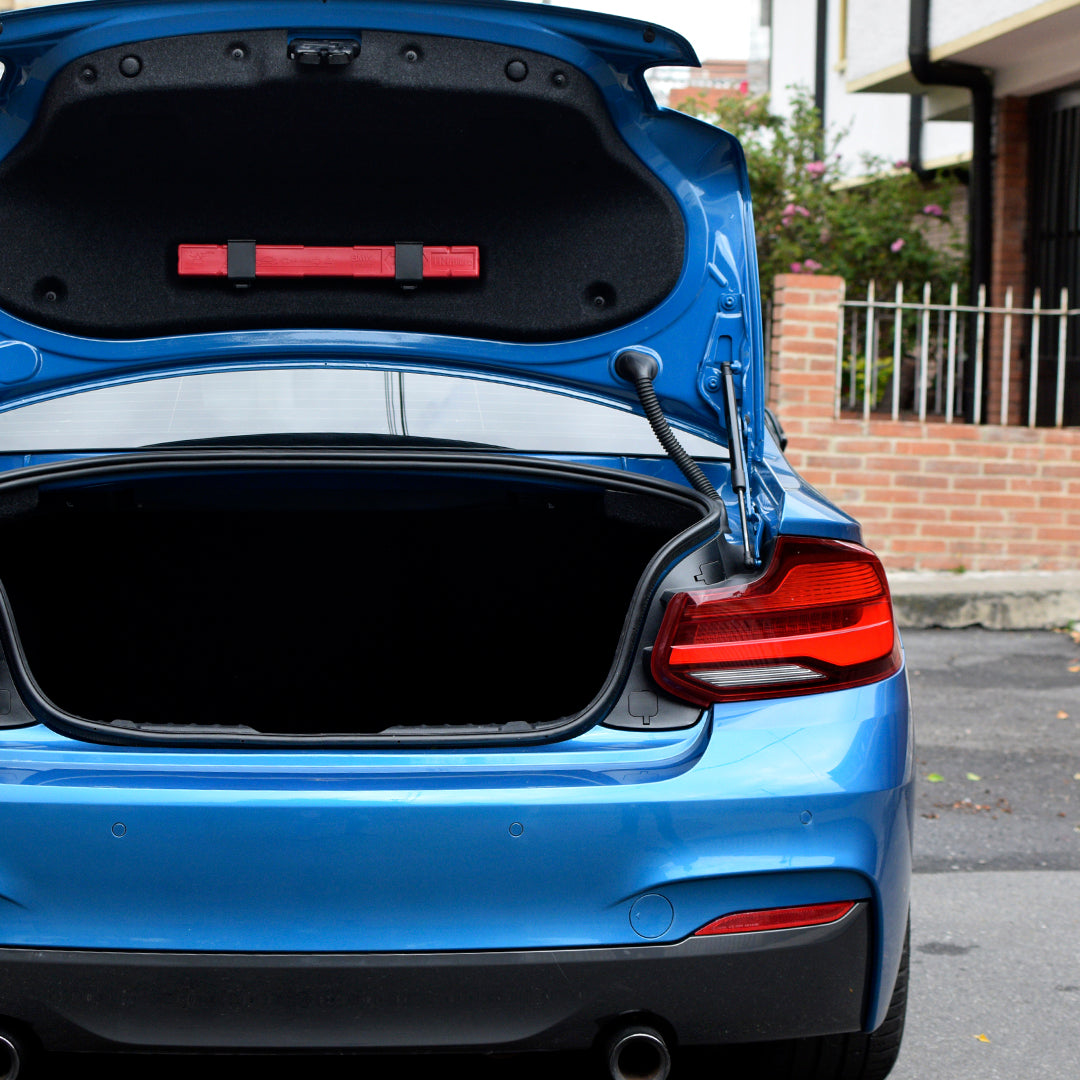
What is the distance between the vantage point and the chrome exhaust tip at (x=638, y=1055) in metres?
1.93

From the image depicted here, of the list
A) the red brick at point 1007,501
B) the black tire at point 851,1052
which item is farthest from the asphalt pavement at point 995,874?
the red brick at point 1007,501

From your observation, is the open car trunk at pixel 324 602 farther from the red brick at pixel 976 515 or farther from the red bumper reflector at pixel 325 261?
the red brick at pixel 976 515

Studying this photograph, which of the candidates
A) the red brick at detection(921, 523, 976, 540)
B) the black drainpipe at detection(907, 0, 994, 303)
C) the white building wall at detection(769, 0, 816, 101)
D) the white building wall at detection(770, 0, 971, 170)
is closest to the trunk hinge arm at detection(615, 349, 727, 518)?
the red brick at detection(921, 523, 976, 540)

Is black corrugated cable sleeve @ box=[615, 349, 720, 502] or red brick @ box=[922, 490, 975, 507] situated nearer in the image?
black corrugated cable sleeve @ box=[615, 349, 720, 502]

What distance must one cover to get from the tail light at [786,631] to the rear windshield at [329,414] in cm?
55

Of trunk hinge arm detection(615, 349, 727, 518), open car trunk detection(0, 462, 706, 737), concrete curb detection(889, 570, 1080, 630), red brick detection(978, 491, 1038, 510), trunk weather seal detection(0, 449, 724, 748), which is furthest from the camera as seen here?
red brick detection(978, 491, 1038, 510)

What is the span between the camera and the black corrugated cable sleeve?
238 centimetres

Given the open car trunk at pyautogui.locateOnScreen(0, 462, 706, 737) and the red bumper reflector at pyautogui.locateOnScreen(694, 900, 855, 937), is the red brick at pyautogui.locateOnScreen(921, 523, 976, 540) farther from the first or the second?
the red bumper reflector at pyautogui.locateOnScreen(694, 900, 855, 937)

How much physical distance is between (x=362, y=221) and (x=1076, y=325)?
8.53 m

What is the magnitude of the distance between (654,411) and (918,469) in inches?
254

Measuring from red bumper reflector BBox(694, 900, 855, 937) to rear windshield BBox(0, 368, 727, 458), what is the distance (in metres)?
0.95

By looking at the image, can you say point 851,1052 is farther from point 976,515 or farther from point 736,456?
point 976,515

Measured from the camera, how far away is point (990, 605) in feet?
26.0

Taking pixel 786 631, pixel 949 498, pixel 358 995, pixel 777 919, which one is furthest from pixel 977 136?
pixel 358 995
